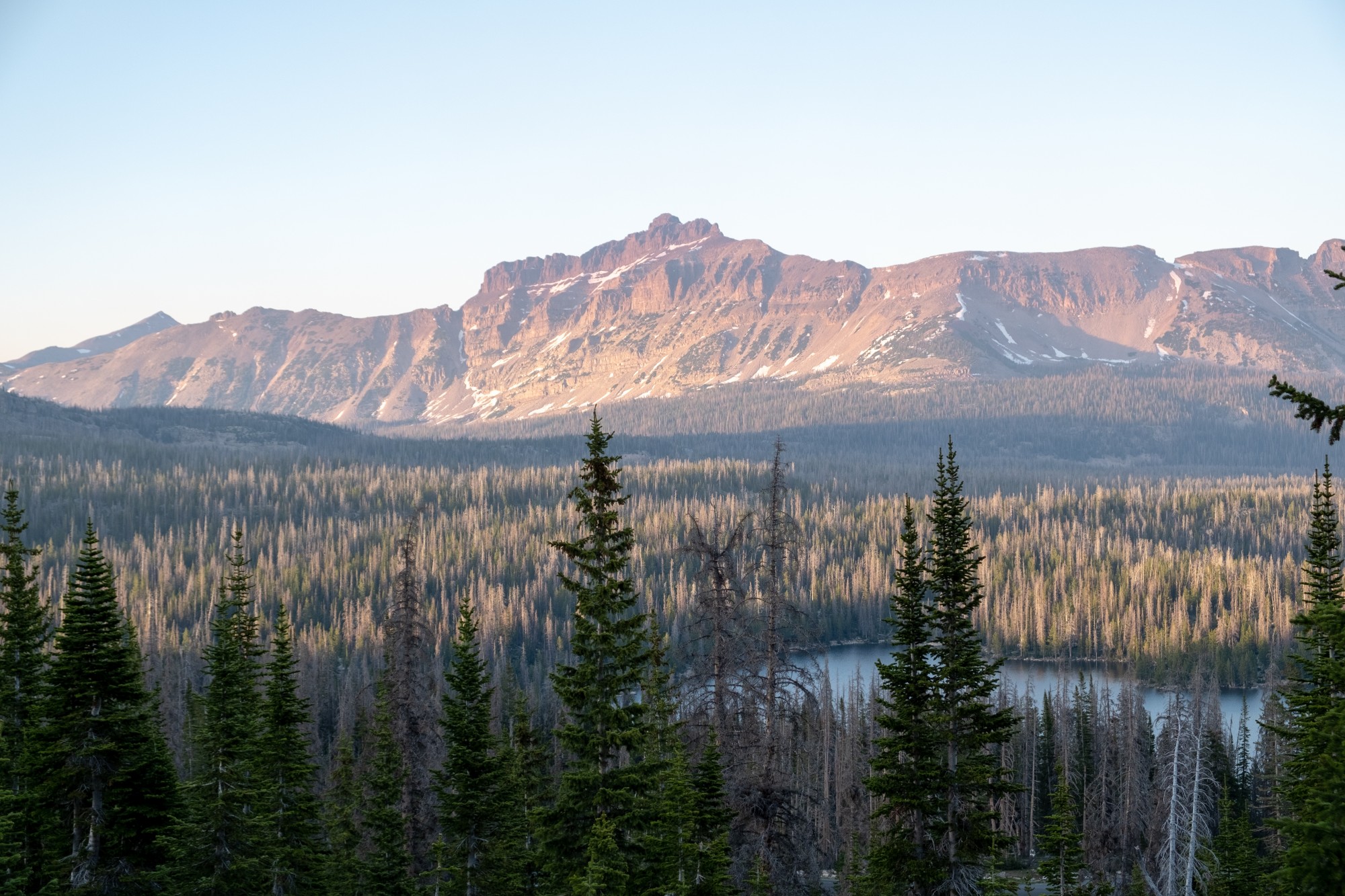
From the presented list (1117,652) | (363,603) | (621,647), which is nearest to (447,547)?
→ (363,603)

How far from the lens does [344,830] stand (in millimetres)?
49312

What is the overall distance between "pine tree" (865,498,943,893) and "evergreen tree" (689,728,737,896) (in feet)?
13.3

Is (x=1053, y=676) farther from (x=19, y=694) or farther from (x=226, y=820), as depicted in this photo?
(x=19, y=694)

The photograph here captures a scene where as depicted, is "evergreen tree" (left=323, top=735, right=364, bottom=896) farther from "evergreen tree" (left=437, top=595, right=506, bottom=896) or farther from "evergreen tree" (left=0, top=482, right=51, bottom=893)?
"evergreen tree" (left=0, top=482, right=51, bottom=893)

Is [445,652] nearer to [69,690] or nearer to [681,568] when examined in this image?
[681,568]

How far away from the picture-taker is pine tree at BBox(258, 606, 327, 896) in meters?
36.6

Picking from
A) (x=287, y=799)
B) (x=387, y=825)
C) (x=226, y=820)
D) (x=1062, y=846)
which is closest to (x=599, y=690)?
(x=226, y=820)

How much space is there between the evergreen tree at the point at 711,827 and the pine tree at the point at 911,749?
13.3ft

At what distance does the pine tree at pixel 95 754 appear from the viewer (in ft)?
100

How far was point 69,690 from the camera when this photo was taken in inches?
1207

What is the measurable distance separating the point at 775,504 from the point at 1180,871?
26967 mm

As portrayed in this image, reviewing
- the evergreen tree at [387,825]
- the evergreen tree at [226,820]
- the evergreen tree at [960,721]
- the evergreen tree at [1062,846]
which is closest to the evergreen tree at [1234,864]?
the evergreen tree at [1062,846]

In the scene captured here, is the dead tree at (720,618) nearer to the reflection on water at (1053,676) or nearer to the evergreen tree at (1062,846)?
the evergreen tree at (1062,846)

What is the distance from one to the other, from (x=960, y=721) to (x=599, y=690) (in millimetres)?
9572
